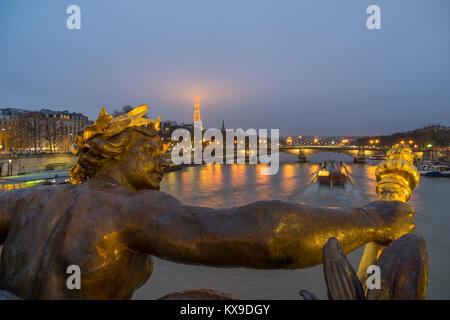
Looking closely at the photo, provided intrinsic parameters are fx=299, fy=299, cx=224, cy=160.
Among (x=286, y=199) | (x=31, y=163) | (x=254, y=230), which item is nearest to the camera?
(x=254, y=230)

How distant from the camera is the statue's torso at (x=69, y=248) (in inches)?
43.8

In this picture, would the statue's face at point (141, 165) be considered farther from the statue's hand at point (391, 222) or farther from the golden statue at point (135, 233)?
the statue's hand at point (391, 222)

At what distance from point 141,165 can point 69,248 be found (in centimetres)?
52

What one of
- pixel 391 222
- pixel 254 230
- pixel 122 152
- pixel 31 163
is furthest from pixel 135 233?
pixel 31 163

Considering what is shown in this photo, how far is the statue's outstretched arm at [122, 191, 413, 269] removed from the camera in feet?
3.17

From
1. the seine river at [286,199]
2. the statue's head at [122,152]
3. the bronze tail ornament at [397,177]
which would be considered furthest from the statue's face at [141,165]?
the seine river at [286,199]

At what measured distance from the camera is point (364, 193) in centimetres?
3256

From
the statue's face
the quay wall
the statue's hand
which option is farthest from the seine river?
the quay wall

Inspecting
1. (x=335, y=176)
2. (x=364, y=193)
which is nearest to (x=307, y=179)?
(x=335, y=176)

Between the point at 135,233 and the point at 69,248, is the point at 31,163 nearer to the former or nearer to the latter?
the point at 69,248

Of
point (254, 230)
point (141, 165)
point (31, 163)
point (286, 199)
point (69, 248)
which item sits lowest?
point (286, 199)

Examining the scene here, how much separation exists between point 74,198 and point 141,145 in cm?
41

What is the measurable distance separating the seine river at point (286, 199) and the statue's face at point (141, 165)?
1017cm

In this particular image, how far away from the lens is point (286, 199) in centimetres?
2853
